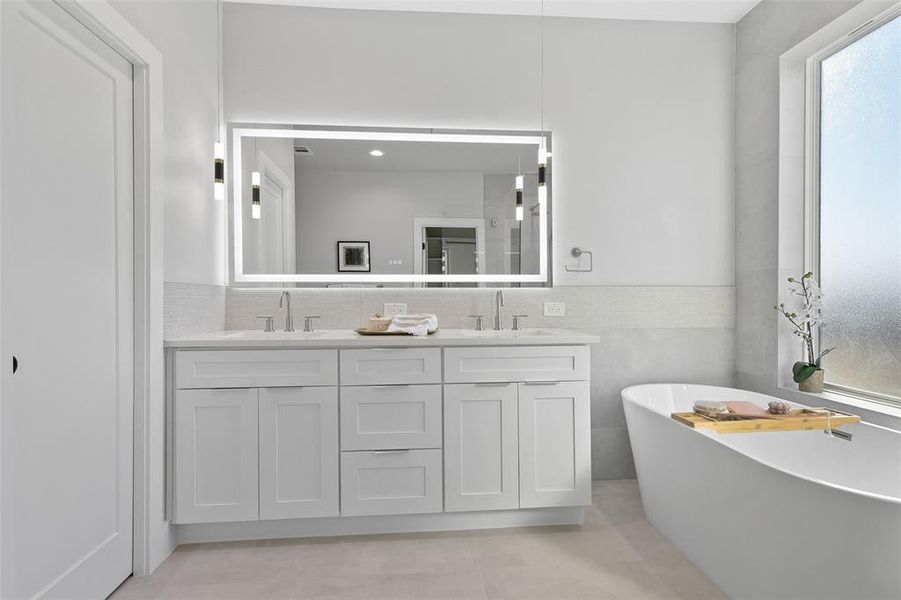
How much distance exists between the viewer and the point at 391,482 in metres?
2.18

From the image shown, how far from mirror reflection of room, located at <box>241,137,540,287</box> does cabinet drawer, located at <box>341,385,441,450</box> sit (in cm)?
83

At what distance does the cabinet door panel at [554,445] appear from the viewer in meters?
2.23

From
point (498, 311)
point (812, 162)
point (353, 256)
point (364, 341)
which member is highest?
point (812, 162)

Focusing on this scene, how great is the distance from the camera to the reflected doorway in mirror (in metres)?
2.77

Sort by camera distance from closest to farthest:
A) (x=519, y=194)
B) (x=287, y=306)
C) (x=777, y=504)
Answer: (x=777, y=504), (x=287, y=306), (x=519, y=194)

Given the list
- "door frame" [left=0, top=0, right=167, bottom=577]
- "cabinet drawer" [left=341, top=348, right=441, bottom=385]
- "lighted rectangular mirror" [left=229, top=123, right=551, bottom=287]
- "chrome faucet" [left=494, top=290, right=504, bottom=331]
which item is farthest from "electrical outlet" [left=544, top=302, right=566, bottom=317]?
"door frame" [left=0, top=0, right=167, bottom=577]

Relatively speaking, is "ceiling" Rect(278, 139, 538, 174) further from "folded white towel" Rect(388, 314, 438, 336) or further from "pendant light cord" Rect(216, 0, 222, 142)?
"folded white towel" Rect(388, 314, 438, 336)

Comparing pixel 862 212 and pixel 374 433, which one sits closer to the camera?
pixel 374 433

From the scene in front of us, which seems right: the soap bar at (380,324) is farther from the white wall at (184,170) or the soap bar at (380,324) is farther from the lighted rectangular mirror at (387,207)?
the white wall at (184,170)

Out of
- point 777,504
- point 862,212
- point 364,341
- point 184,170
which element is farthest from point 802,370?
point 184,170

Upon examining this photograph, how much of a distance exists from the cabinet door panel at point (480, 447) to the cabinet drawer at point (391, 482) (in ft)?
0.24

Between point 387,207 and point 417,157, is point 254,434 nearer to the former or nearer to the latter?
point 387,207

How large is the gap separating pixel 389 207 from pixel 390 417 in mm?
1248

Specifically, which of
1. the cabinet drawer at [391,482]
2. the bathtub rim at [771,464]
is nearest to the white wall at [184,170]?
the cabinet drawer at [391,482]
